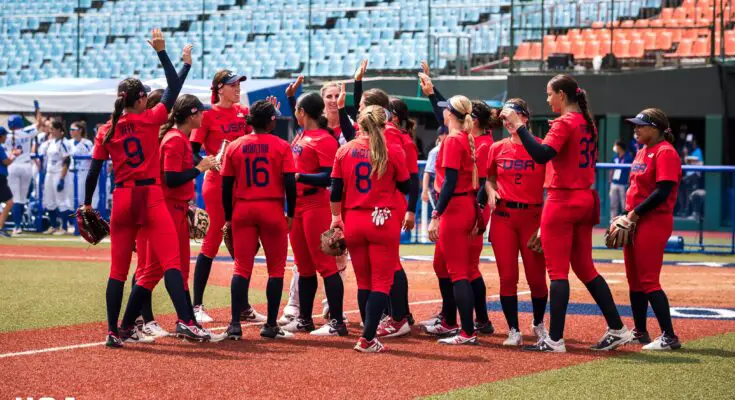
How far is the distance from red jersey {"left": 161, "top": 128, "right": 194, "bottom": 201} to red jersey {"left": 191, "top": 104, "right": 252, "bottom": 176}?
32.6 inches

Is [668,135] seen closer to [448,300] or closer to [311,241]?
[448,300]

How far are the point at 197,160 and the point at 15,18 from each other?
86.0ft

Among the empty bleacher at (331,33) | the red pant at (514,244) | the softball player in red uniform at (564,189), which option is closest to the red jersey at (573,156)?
the softball player in red uniform at (564,189)

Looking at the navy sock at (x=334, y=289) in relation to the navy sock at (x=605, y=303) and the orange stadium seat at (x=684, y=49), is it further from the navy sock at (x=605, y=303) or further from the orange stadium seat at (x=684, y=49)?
the orange stadium seat at (x=684, y=49)

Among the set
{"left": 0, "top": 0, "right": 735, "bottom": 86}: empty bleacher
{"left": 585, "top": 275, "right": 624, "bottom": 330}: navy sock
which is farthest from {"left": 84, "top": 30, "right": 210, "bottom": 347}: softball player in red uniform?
{"left": 0, "top": 0, "right": 735, "bottom": 86}: empty bleacher

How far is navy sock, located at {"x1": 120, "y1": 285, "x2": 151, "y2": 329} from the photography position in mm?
8203

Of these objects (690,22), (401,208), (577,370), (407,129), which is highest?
(690,22)

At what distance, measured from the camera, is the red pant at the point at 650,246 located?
8227 millimetres

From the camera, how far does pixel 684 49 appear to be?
74.8ft

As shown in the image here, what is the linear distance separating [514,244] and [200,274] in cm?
279

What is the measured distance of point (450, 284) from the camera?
29.6ft

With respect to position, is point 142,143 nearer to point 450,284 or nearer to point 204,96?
point 450,284

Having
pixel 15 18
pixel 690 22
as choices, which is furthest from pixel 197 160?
pixel 15 18

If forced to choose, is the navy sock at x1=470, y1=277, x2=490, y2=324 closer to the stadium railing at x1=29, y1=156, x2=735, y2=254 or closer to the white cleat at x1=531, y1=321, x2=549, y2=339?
the white cleat at x1=531, y1=321, x2=549, y2=339
